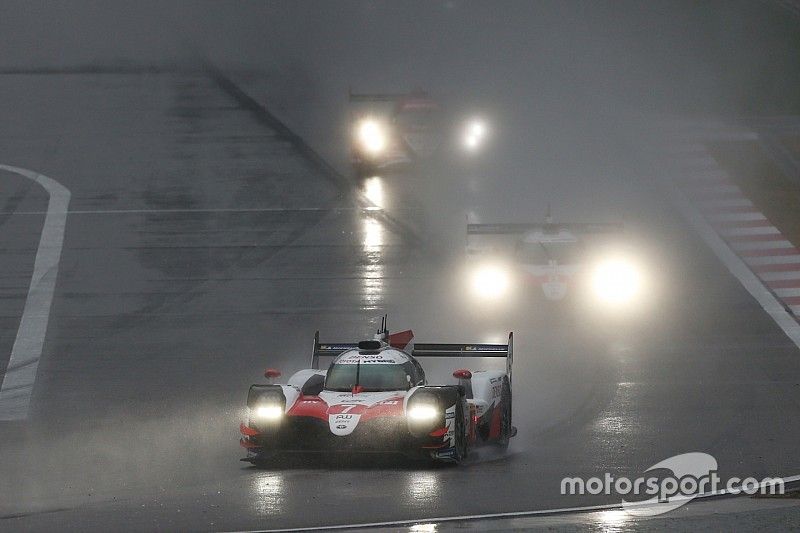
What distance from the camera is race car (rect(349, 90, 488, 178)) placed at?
123 feet

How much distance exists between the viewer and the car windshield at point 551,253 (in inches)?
1125

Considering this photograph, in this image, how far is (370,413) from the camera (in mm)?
16828

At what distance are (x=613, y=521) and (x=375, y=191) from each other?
22931 millimetres

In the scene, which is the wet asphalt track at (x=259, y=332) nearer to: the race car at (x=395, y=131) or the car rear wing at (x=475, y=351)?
the race car at (x=395, y=131)

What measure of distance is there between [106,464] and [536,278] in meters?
12.4

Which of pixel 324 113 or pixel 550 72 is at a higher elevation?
pixel 550 72

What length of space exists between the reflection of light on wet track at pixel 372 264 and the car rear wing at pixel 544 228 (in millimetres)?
2204

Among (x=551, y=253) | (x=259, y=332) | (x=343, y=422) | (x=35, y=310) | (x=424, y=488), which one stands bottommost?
(x=424, y=488)

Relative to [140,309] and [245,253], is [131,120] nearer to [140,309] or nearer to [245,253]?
[245,253]

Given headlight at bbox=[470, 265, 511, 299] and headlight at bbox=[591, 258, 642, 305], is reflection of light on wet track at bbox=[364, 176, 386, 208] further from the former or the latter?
headlight at bbox=[591, 258, 642, 305]

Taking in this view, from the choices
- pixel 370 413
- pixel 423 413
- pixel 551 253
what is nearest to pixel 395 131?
pixel 551 253

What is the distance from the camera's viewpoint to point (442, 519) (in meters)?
13.9

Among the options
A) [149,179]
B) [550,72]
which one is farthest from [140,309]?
[550,72]

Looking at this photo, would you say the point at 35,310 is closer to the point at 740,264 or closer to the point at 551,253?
the point at 551,253
